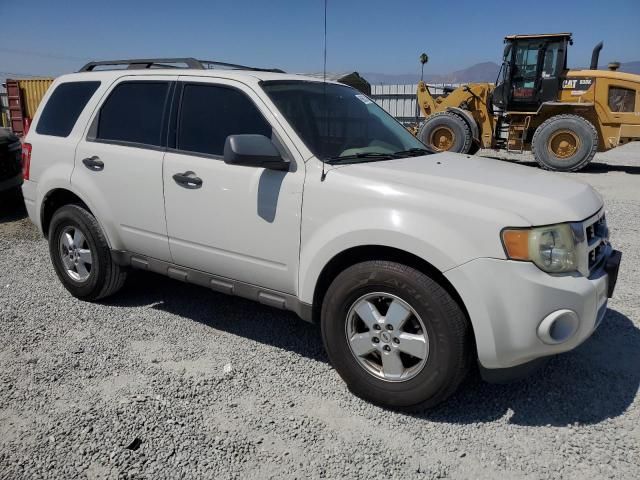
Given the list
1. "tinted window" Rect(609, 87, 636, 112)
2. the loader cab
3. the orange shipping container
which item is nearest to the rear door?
the loader cab

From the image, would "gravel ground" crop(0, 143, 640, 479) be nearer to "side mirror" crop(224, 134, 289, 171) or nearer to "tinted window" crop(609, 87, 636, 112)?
"side mirror" crop(224, 134, 289, 171)

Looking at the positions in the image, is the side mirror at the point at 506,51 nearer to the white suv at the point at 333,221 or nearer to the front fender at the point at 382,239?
the white suv at the point at 333,221

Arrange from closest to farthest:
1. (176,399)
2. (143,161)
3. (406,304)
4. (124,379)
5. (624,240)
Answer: (406,304), (176,399), (124,379), (143,161), (624,240)

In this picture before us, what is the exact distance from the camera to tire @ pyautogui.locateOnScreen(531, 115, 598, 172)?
1228cm

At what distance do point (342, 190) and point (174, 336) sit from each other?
185cm

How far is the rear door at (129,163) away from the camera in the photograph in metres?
3.78

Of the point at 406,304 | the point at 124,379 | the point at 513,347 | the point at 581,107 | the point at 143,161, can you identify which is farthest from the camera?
the point at 581,107

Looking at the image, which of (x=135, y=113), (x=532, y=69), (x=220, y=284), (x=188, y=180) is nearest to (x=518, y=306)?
(x=220, y=284)

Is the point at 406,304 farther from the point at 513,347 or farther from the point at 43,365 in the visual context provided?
the point at 43,365

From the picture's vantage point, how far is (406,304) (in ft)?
9.16

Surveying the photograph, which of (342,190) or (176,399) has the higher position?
(342,190)

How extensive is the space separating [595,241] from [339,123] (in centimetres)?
176

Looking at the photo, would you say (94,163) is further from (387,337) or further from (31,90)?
(31,90)

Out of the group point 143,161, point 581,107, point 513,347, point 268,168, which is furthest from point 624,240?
point 581,107
